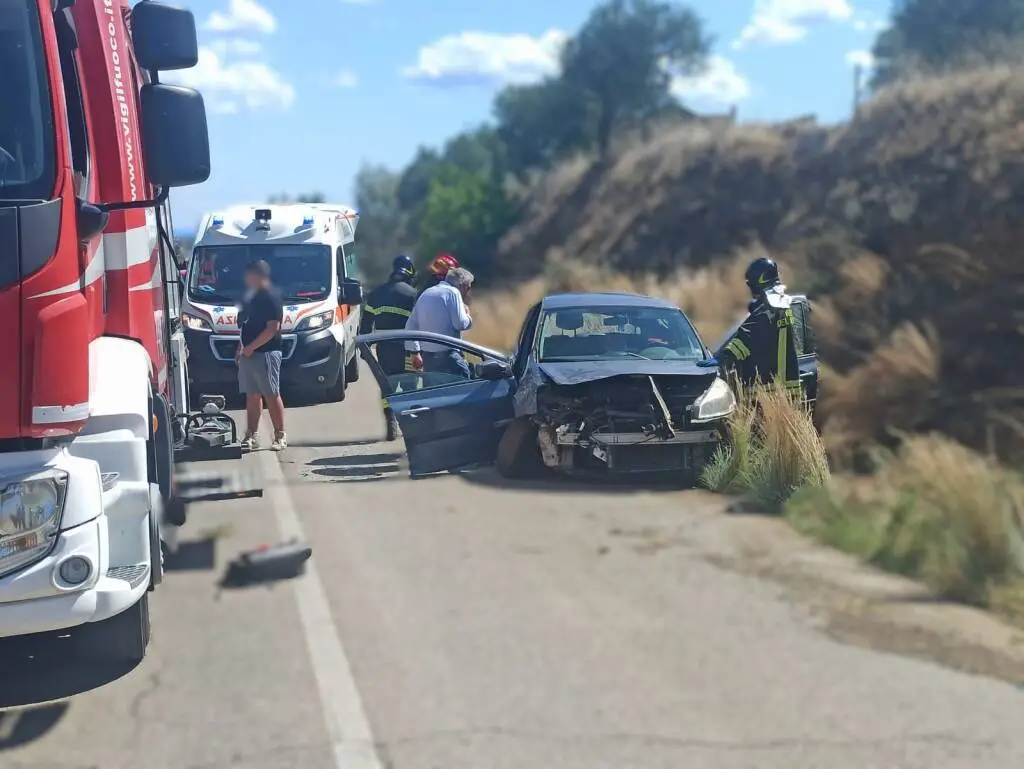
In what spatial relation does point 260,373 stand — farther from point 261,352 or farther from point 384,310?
point 384,310

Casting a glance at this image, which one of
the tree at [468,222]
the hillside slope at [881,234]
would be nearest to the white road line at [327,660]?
the hillside slope at [881,234]

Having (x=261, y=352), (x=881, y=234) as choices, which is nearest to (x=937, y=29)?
(x=881, y=234)

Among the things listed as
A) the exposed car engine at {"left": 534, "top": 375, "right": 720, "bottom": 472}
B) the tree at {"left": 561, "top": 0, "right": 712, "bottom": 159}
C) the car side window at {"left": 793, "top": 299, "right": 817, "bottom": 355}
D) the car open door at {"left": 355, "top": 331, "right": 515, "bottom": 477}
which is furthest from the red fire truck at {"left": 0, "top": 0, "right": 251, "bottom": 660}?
the tree at {"left": 561, "top": 0, "right": 712, "bottom": 159}

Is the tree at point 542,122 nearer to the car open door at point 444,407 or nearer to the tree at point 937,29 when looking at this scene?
the tree at point 937,29

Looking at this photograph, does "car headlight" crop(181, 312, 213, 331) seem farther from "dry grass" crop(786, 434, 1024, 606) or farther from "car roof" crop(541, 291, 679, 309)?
"dry grass" crop(786, 434, 1024, 606)

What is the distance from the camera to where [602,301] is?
531 cm

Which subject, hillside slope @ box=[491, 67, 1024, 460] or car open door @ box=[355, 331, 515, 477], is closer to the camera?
car open door @ box=[355, 331, 515, 477]

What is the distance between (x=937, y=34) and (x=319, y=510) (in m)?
36.3

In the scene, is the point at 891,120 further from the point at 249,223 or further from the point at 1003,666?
the point at 249,223

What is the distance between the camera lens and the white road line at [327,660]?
7434 mm

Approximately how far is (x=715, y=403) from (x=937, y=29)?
43.2 metres

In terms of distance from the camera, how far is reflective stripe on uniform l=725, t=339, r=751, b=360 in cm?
475

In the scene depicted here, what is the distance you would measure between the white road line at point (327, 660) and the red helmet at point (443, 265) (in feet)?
3.00

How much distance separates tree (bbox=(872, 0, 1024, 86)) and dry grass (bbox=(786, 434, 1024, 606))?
23.1 metres
